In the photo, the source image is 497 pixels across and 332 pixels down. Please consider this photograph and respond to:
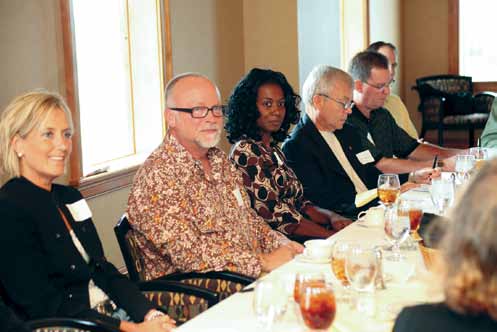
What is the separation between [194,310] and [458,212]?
1.61 m

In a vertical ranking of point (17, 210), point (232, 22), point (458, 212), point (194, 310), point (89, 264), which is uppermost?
point (232, 22)

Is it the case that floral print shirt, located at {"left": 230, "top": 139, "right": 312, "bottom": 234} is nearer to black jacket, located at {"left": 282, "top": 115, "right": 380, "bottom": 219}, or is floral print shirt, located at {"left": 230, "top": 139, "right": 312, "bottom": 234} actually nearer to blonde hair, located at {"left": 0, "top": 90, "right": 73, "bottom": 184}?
black jacket, located at {"left": 282, "top": 115, "right": 380, "bottom": 219}

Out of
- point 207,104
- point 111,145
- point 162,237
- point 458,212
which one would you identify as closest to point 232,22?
point 111,145

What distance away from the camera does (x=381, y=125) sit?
5203 millimetres

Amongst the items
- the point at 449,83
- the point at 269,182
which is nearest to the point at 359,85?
the point at 269,182

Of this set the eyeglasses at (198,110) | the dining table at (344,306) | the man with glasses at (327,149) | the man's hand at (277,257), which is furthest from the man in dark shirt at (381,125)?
the dining table at (344,306)

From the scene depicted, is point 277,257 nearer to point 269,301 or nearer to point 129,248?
point 129,248

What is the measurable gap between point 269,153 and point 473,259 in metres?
2.50

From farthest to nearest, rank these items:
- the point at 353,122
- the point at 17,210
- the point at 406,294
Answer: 1. the point at 353,122
2. the point at 17,210
3. the point at 406,294

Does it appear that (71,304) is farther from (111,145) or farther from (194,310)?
(111,145)

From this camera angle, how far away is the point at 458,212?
4.35 ft

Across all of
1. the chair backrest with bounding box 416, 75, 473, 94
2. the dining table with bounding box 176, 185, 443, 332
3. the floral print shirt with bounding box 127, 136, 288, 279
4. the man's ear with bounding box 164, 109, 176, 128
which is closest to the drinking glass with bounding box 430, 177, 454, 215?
the dining table with bounding box 176, 185, 443, 332

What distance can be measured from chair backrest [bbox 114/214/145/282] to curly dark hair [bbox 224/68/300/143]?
99 cm

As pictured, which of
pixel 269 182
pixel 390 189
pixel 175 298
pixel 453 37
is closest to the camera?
pixel 175 298
